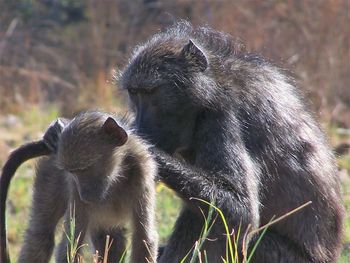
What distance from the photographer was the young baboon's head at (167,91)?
5.53 metres

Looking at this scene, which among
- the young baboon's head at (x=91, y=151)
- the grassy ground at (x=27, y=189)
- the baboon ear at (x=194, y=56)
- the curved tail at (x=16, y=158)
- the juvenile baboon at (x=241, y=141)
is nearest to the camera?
→ the young baboon's head at (x=91, y=151)

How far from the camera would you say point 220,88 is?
219 inches

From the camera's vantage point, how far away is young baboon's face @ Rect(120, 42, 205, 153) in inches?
218

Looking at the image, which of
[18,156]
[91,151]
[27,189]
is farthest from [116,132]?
[27,189]

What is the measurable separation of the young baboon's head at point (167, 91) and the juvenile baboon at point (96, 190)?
261 millimetres

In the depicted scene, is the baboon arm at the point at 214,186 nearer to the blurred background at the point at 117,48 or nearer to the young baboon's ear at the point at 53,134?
the young baboon's ear at the point at 53,134

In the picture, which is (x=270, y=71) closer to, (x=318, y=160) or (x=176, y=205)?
(x=318, y=160)

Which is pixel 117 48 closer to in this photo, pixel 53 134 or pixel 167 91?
pixel 167 91

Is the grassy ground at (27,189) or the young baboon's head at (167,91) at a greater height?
the young baboon's head at (167,91)

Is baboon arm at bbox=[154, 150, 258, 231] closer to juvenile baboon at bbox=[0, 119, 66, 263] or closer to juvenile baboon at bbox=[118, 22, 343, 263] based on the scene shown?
juvenile baboon at bbox=[118, 22, 343, 263]

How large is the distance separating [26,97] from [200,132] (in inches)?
Result: 273

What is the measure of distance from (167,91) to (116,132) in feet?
1.73

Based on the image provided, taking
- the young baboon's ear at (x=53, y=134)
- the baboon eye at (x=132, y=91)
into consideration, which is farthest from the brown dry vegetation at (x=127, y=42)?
the young baboon's ear at (x=53, y=134)

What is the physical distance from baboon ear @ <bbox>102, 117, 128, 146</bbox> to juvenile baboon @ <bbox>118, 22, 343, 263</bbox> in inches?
9.2
